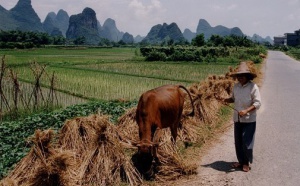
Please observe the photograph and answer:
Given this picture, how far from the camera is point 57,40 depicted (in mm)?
88938

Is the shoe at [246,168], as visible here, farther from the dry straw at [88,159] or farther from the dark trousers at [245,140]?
the dry straw at [88,159]

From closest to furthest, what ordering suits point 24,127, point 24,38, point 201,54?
1. point 24,127
2. point 201,54
3. point 24,38

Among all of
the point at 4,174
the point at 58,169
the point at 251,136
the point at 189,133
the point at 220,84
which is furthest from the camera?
the point at 220,84

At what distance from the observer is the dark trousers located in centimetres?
613

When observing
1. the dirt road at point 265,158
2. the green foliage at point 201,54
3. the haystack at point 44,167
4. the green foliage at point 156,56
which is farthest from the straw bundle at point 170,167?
the green foliage at point 156,56

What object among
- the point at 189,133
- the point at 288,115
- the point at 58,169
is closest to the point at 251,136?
the point at 189,133

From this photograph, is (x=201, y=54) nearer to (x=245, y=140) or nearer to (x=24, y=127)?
(x=24, y=127)

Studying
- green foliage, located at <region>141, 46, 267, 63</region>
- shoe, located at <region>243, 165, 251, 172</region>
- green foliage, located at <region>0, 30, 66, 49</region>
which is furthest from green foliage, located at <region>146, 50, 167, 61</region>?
shoe, located at <region>243, 165, 251, 172</region>

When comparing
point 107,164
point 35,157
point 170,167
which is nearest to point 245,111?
point 170,167

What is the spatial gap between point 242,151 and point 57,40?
8856 cm

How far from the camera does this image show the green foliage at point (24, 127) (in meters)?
6.34

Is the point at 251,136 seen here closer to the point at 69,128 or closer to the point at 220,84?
the point at 69,128

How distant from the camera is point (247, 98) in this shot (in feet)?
19.9

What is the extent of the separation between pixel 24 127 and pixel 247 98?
5.80m
